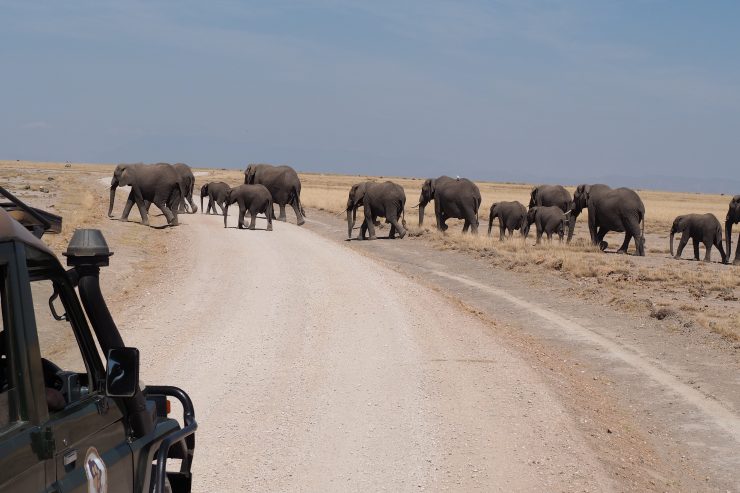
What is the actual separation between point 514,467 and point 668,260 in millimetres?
25556

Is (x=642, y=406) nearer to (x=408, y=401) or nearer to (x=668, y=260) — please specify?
(x=408, y=401)

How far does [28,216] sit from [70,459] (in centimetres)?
114

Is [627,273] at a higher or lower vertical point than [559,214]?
lower

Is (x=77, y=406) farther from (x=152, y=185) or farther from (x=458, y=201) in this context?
(x=458, y=201)

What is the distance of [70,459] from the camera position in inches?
152

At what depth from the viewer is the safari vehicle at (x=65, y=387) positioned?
3604 millimetres

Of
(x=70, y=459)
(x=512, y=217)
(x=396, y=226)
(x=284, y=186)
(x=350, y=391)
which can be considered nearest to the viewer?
(x=70, y=459)

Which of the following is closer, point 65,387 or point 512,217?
point 65,387

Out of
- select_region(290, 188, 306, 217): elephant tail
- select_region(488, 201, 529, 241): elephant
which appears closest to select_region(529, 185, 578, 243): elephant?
select_region(488, 201, 529, 241): elephant

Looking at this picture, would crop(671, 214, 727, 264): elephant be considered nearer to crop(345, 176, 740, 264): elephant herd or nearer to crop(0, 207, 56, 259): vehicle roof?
crop(345, 176, 740, 264): elephant herd

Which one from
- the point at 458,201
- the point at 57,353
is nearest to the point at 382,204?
the point at 458,201

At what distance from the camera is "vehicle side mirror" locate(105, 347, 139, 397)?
4.00 meters

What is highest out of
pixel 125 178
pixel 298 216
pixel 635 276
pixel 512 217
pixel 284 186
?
pixel 125 178

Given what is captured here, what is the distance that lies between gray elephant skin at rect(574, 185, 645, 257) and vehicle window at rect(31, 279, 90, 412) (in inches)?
1234
